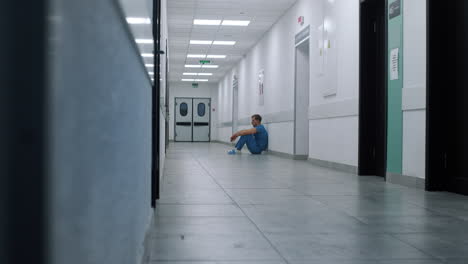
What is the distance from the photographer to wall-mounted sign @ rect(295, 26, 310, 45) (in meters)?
8.51

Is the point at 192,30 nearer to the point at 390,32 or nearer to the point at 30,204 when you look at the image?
the point at 390,32

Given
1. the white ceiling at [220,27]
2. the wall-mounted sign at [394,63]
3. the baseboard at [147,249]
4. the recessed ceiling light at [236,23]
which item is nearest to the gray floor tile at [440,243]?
the baseboard at [147,249]

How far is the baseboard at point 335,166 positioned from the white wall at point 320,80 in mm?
68

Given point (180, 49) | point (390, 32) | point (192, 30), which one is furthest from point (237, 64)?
point (390, 32)

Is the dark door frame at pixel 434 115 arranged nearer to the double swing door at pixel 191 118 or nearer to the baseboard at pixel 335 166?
the baseboard at pixel 335 166

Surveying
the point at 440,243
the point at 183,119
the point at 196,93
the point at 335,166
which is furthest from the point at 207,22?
the point at 183,119

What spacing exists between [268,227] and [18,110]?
2.38 meters

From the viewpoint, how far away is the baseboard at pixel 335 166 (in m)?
6.32

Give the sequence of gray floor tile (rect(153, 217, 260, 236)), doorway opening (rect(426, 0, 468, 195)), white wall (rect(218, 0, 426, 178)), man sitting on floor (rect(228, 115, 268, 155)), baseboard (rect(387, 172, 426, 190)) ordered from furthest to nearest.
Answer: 1. man sitting on floor (rect(228, 115, 268, 155))
2. white wall (rect(218, 0, 426, 178))
3. baseboard (rect(387, 172, 426, 190))
4. doorway opening (rect(426, 0, 468, 195))
5. gray floor tile (rect(153, 217, 260, 236))

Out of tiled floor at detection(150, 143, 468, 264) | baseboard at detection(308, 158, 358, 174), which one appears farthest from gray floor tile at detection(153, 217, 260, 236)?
baseboard at detection(308, 158, 358, 174)

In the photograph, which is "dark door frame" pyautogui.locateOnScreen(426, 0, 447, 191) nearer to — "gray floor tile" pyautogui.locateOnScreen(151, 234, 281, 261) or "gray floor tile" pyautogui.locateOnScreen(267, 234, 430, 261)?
"gray floor tile" pyautogui.locateOnScreen(267, 234, 430, 261)

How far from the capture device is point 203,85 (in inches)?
989

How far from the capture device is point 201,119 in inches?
997

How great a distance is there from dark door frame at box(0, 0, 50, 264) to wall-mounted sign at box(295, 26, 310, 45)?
844cm
